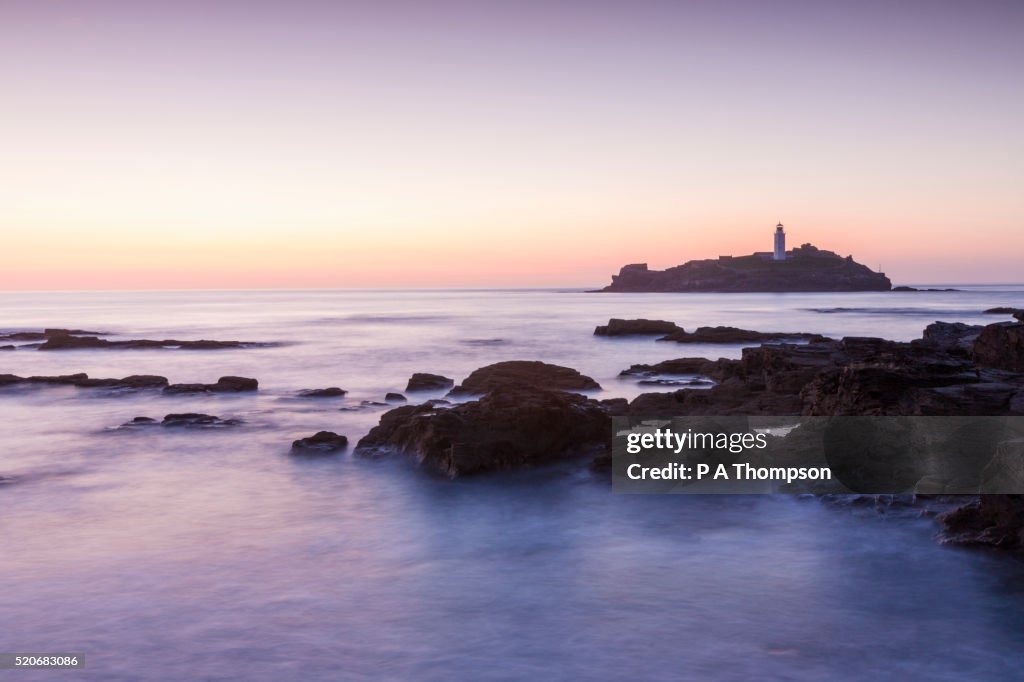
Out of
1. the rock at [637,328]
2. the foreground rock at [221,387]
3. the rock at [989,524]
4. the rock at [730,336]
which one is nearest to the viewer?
the rock at [989,524]

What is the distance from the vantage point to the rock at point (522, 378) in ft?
72.1

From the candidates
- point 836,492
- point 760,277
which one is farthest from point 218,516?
point 760,277

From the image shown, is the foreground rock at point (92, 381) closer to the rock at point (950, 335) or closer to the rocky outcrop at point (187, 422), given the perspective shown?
the rocky outcrop at point (187, 422)

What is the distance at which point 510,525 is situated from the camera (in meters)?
11.3

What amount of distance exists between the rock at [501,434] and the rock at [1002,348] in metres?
8.85

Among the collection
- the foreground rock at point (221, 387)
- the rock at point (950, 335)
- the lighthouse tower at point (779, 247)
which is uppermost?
the lighthouse tower at point (779, 247)

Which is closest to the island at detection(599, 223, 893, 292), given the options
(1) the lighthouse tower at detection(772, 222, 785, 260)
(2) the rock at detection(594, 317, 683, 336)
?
(1) the lighthouse tower at detection(772, 222, 785, 260)

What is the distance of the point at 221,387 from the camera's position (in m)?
25.7

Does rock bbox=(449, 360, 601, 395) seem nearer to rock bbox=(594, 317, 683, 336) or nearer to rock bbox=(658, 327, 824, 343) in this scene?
rock bbox=(658, 327, 824, 343)

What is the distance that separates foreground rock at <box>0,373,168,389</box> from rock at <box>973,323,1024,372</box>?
25148 millimetres

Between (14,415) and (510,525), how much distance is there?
715 inches

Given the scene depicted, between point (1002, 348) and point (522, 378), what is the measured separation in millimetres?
12075

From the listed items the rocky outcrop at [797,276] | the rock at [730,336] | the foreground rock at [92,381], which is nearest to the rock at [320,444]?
the foreground rock at [92,381]

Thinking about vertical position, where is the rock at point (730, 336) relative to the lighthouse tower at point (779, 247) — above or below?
below
